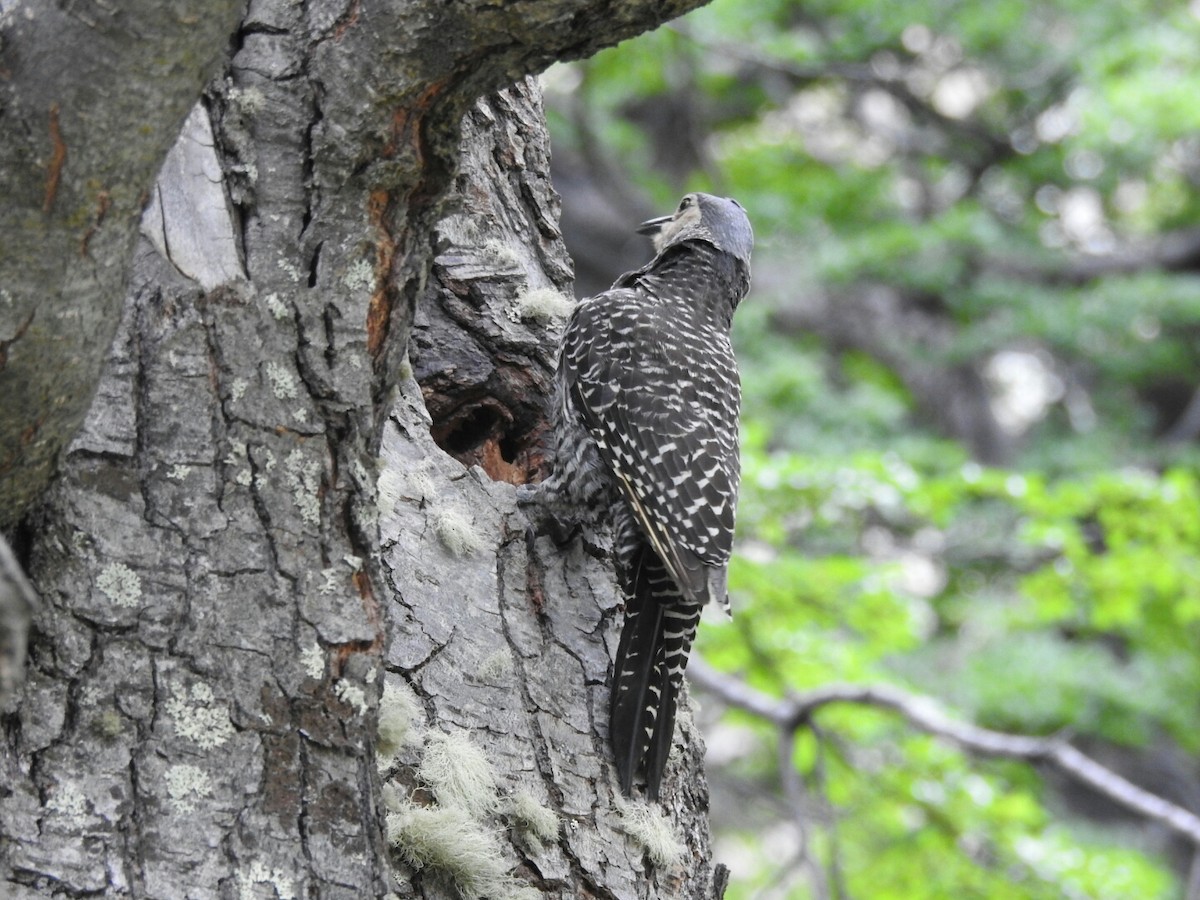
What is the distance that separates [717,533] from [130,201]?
1.96 metres

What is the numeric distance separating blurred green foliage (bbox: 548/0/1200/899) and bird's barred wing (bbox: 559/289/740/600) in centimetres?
157

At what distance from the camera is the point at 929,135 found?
11.6 m

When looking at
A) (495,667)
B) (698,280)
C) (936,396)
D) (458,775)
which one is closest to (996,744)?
(698,280)

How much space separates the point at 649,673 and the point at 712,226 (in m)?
1.98

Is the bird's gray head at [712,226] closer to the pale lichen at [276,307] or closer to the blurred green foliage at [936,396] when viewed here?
the blurred green foliage at [936,396]

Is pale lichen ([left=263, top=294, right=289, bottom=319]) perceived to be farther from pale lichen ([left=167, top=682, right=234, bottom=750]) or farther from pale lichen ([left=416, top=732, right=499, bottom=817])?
pale lichen ([left=416, top=732, right=499, bottom=817])

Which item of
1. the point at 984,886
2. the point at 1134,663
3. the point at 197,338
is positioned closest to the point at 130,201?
the point at 197,338

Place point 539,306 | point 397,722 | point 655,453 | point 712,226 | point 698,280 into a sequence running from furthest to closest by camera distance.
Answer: point 712,226
point 698,280
point 655,453
point 539,306
point 397,722

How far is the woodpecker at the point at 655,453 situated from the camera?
9.29 ft

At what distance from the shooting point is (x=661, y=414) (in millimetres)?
3584

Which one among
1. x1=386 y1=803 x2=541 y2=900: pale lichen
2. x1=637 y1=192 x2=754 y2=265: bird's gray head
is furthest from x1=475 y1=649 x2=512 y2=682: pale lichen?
x1=637 y1=192 x2=754 y2=265: bird's gray head

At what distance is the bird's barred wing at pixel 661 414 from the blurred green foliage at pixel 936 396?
1.57m

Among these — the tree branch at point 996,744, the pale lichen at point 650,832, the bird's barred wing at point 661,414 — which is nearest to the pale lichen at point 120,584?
the pale lichen at point 650,832

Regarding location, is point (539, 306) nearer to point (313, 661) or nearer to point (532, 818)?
point (532, 818)
